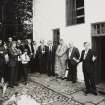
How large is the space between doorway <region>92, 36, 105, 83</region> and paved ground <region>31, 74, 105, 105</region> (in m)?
0.60

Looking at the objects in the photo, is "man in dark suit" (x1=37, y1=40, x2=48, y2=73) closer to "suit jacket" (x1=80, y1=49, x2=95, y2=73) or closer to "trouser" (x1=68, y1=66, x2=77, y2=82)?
"trouser" (x1=68, y1=66, x2=77, y2=82)

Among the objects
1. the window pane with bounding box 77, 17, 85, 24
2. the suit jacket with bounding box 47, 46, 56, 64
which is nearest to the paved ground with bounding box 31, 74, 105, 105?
the suit jacket with bounding box 47, 46, 56, 64

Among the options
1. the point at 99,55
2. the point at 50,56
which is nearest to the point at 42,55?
the point at 50,56

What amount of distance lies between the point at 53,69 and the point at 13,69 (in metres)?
2.76

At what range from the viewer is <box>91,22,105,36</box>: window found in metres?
9.30

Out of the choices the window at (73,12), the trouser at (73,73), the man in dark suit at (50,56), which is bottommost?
the trouser at (73,73)

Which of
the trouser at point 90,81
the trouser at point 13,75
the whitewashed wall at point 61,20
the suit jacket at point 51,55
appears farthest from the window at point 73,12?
the trouser at point 13,75

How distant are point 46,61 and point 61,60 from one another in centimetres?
142

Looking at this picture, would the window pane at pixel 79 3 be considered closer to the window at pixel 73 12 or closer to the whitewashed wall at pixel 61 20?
the window at pixel 73 12

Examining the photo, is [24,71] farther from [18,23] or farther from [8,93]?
[18,23]

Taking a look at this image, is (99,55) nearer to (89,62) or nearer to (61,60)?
A: (89,62)

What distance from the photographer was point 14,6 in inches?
608

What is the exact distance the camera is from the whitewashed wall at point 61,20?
9548 millimetres

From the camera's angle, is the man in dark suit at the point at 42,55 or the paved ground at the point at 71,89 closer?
the paved ground at the point at 71,89
